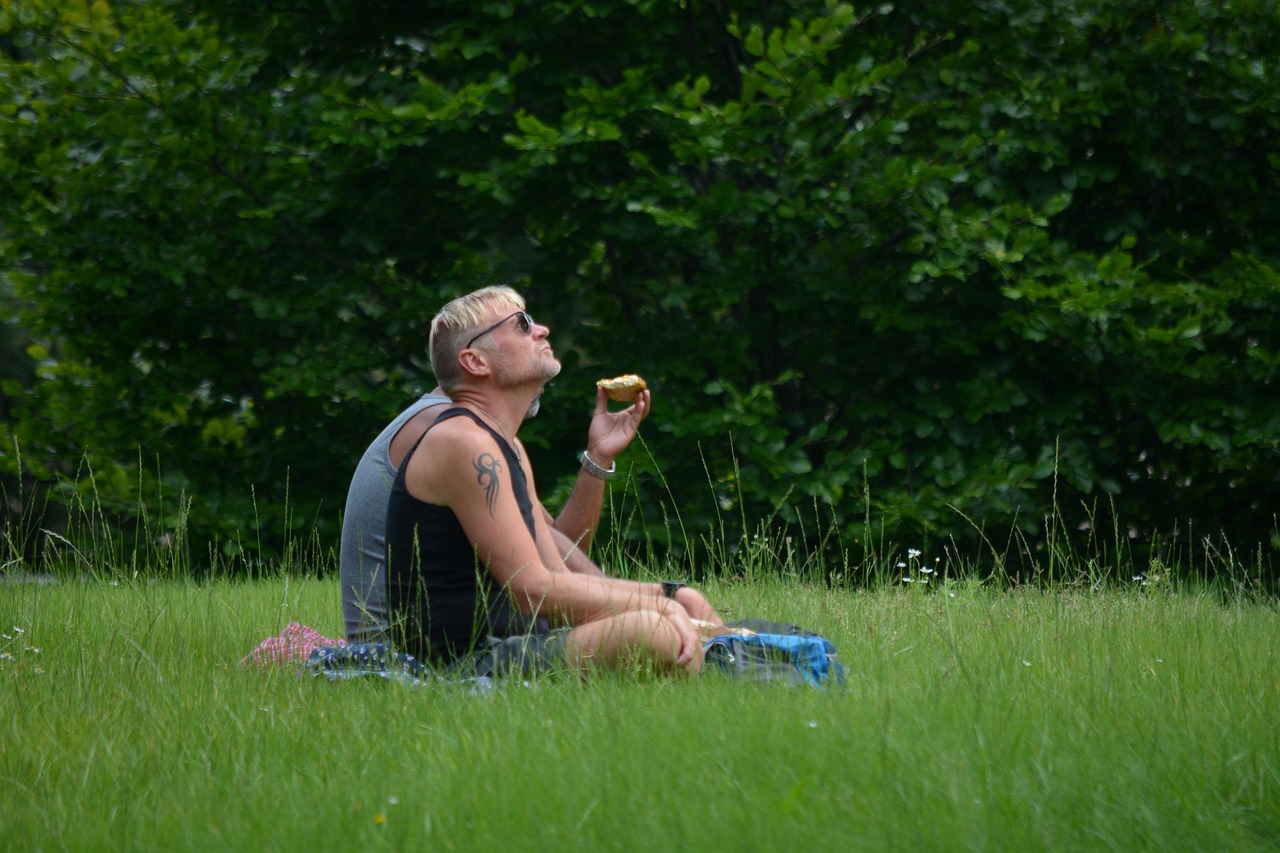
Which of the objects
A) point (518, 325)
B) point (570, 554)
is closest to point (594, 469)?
point (570, 554)

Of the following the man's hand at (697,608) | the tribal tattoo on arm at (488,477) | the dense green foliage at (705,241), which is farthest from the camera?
the dense green foliage at (705,241)

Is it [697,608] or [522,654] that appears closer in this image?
[522,654]

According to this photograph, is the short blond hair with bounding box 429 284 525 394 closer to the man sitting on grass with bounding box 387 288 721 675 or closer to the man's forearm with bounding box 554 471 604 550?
the man sitting on grass with bounding box 387 288 721 675

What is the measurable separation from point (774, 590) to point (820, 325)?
273cm

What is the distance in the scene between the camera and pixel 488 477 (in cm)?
366

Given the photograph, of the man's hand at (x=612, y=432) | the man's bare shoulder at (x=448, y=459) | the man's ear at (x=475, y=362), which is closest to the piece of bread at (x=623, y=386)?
the man's hand at (x=612, y=432)

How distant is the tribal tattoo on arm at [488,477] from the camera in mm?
3656

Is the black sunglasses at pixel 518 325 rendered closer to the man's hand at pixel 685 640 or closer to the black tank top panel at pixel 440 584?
the black tank top panel at pixel 440 584

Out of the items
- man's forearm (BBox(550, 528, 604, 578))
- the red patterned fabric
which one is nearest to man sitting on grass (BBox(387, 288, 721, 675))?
man's forearm (BBox(550, 528, 604, 578))

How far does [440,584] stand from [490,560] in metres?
0.23

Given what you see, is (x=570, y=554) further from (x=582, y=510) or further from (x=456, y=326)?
(x=456, y=326)

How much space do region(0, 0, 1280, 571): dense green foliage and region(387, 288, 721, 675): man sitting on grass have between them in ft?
8.62

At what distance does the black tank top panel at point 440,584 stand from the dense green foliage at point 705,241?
2.78m

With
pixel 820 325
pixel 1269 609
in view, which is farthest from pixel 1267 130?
pixel 1269 609
